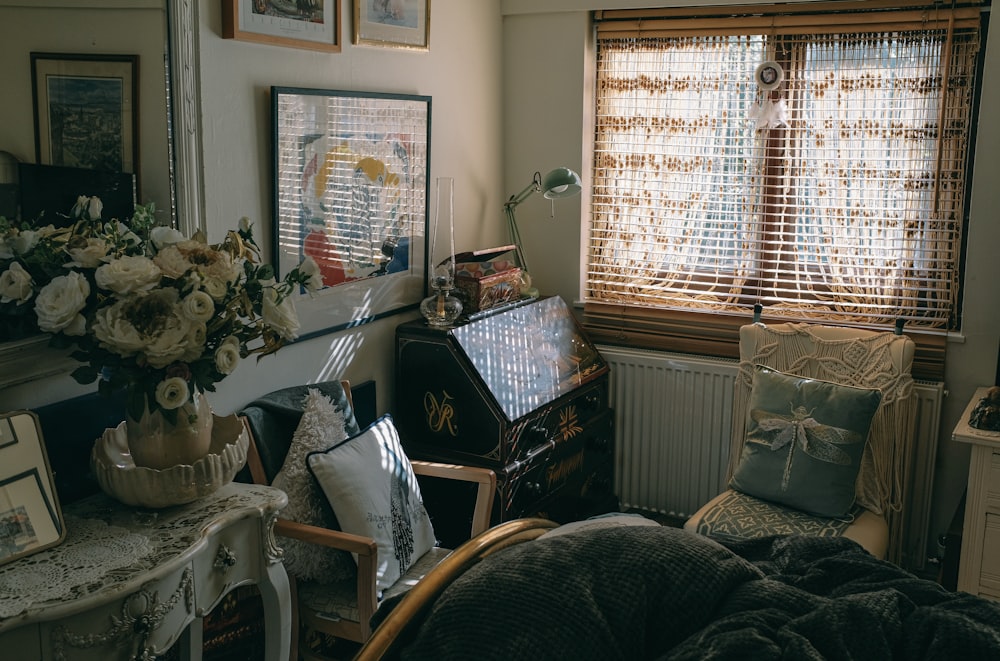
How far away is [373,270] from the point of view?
311 centimetres

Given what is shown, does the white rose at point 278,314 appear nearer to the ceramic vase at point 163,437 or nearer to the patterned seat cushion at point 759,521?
the ceramic vase at point 163,437

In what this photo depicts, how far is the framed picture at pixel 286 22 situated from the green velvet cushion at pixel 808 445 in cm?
181

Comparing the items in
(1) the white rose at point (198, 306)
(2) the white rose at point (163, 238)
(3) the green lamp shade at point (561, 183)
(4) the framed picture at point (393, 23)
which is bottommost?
(1) the white rose at point (198, 306)

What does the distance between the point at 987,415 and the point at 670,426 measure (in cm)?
122

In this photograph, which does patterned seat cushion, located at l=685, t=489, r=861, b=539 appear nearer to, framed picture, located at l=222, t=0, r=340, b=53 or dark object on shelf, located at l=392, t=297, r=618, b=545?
dark object on shelf, located at l=392, t=297, r=618, b=545

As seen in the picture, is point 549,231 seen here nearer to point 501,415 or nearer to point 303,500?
point 501,415

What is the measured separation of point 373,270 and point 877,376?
67.0 inches

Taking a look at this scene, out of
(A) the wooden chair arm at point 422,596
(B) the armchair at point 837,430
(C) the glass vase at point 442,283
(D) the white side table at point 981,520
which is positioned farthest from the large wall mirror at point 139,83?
(D) the white side table at point 981,520

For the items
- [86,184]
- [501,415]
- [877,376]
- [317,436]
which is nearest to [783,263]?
[877,376]

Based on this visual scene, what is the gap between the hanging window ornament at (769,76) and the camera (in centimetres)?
337

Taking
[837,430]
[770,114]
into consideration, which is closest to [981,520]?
[837,430]

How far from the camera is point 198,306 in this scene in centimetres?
186

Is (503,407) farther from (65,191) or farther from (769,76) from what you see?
(769,76)

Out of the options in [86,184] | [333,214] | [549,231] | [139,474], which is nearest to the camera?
[139,474]
